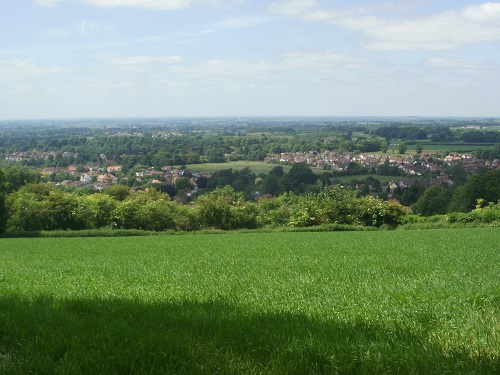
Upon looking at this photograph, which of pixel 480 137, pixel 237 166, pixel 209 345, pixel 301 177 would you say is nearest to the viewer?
pixel 209 345

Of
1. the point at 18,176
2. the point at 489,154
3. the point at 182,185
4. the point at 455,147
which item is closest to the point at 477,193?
the point at 182,185

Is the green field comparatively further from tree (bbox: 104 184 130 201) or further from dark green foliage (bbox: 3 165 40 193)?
dark green foliage (bbox: 3 165 40 193)

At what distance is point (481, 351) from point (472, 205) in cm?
6188

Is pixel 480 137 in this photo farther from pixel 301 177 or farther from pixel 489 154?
pixel 301 177

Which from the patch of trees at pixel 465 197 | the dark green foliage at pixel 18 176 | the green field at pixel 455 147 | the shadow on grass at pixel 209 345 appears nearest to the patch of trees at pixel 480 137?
the green field at pixel 455 147

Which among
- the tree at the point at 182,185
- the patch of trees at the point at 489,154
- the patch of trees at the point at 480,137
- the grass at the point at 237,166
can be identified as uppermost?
the patch of trees at the point at 480,137

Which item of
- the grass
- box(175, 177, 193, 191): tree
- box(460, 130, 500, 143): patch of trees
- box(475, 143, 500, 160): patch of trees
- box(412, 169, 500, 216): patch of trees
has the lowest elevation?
box(175, 177, 193, 191): tree

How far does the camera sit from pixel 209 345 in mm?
4992

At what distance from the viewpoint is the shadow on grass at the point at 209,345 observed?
14.6 feet

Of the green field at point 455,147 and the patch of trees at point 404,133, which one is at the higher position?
the patch of trees at point 404,133

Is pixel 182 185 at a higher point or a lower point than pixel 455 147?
lower

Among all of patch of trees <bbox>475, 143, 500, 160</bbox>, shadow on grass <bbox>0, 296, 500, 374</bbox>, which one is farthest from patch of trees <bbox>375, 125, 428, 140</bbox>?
shadow on grass <bbox>0, 296, 500, 374</bbox>

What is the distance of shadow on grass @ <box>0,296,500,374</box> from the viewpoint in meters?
4.45

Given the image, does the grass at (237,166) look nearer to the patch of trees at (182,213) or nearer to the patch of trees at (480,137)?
the patch of trees at (182,213)
